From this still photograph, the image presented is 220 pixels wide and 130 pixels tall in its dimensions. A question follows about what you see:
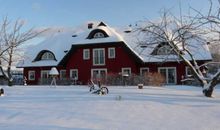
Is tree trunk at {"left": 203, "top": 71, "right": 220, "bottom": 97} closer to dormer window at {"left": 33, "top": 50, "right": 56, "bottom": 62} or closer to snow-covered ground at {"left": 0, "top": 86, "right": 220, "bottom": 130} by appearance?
snow-covered ground at {"left": 0, "top": 86, "right": 220, "bottom": 130}

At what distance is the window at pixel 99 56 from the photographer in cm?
3822

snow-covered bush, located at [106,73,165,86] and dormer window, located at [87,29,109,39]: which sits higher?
dormer window, located at [87,29,109,39]

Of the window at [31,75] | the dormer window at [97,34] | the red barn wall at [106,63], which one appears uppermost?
the dormer window at [97,34]

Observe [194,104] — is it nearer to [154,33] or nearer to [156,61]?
[154,33]

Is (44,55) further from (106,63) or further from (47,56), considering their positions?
(106,63)

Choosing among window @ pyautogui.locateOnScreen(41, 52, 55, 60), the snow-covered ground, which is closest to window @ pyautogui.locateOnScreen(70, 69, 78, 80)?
window @ pyautogui.locateOnScreen(41, 52, 55, 60)

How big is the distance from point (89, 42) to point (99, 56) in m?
1.97

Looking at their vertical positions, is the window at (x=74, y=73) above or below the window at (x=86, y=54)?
below

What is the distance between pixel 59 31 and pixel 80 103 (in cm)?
3769

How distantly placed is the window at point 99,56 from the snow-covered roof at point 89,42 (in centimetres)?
110

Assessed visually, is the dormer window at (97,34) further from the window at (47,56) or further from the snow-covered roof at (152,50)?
the window at (47,56)

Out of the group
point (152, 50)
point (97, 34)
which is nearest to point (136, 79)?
point (152, 50)

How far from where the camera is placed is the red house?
36.5 metres

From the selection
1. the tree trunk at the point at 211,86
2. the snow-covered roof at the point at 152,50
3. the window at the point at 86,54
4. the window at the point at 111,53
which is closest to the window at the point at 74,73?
the window at the point at 86,54
